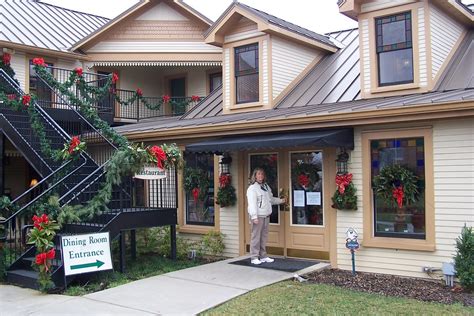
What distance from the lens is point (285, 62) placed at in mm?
11766

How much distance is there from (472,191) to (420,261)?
1.41 m

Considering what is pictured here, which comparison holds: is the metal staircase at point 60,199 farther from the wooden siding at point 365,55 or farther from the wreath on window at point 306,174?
the wooden siding at point 365,55

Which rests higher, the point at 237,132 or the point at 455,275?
the point at 237,132

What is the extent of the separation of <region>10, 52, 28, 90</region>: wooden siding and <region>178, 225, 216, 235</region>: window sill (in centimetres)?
774

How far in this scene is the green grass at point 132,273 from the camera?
7.93 metres

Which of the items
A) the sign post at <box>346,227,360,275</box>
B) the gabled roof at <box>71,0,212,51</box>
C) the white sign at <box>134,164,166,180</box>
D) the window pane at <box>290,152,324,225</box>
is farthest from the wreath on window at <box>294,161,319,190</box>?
the gabled roof at <box>71,0,212,51</box>

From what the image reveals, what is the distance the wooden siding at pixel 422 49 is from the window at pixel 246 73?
147 inches

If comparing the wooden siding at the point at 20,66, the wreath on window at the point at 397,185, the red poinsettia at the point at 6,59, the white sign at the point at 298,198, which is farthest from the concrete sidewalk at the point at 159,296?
the wooden siding at the point at 20,66

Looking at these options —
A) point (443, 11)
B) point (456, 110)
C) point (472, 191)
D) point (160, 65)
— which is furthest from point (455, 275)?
point (160, 65)

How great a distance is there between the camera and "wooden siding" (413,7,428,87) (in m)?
9.12

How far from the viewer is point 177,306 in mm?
6672

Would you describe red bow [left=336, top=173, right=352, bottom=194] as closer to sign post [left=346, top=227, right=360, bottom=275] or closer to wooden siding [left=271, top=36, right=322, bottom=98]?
sign post [left=346, top=227, right=360, bottom=275]

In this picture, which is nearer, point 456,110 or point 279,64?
point 456,110

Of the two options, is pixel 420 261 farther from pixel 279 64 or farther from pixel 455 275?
pixel 279 64
